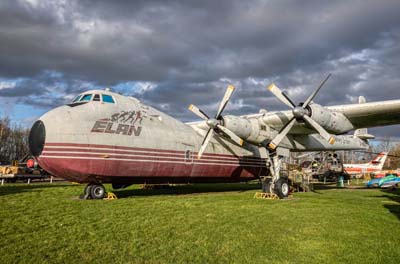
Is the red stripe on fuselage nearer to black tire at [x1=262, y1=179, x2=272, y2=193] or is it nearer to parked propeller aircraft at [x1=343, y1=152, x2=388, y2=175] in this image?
black tire at [x1=262, y1=179, x2=272, y2=193]

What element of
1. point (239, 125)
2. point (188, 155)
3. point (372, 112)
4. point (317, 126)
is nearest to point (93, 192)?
point (188, 155)

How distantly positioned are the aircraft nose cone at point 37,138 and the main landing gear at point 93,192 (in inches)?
110

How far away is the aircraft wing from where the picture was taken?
15836mm

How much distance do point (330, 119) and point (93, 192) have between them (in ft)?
42.0

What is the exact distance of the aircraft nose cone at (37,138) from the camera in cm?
1338

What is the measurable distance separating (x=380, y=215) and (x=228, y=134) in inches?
334

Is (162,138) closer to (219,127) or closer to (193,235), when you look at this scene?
(219,127)

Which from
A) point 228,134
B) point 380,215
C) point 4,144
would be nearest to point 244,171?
point 228,134

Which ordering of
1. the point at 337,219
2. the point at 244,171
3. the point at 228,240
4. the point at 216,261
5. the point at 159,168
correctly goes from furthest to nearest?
the point at 244,171 → the point at 159,168 → the point at 337,219 → the point at 228,240 → the point at 216,261

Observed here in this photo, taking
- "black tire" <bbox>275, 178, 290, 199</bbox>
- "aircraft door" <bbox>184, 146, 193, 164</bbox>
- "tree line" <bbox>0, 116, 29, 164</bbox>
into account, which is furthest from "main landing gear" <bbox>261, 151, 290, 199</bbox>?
"tree line" <bbox>0, 116, 29, 164</bbox>

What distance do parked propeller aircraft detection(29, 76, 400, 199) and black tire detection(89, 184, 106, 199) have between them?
0.15 ft

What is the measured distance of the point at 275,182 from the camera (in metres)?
17.9

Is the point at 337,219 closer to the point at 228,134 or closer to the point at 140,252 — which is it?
the point at 140,252

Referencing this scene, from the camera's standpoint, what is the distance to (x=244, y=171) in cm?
2216
